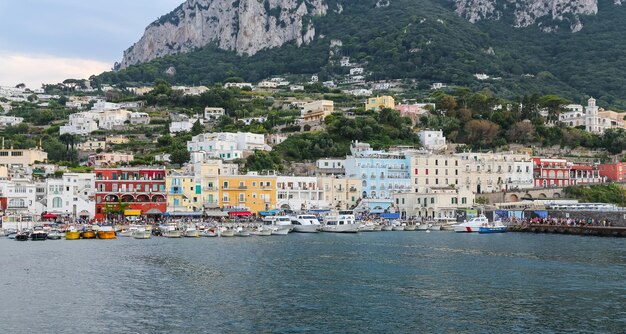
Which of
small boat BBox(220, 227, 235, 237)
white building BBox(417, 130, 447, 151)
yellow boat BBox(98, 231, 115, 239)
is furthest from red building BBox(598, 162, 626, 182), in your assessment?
yellow boat BBox(98, 231, 115, 239)

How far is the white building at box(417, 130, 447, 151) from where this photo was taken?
4284 inches

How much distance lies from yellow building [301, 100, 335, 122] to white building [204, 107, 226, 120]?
53.3ft

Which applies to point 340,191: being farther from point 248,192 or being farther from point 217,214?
point 217,214

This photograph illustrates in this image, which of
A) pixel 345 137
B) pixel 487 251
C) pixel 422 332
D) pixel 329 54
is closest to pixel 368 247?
pixel 487 251

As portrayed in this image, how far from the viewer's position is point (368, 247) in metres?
60.5

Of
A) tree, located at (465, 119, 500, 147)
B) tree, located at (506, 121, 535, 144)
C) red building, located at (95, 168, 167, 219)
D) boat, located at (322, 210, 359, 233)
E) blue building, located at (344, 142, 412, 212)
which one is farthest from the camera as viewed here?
tree, located at (506, 121, 535, 144)

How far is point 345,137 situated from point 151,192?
3319cm

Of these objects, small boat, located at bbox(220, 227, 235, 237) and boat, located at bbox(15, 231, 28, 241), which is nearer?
boat, located at bbox(15, 231, 28, 241)

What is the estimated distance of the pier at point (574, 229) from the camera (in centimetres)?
7400

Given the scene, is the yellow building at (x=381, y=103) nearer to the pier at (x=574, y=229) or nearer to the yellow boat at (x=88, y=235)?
the pier at (x=574, y=229)

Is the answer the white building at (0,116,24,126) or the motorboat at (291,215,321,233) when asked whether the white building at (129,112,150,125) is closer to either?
the white building at (0,116,24,126)

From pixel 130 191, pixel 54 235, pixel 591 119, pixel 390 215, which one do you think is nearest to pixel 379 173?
pixel 390 215

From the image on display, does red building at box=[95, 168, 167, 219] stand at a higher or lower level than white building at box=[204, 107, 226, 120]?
lower

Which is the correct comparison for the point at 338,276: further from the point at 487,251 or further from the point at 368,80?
the point at 368,80
